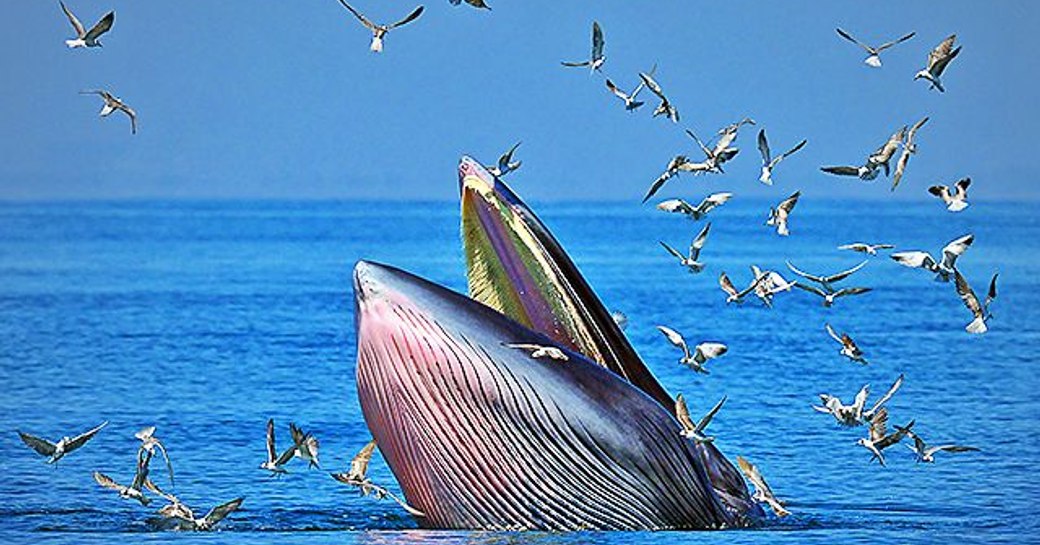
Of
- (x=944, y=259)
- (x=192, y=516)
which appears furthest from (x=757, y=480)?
(x=192, y=516)

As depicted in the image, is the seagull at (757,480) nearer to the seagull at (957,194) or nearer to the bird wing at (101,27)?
the seagull at (957,194)

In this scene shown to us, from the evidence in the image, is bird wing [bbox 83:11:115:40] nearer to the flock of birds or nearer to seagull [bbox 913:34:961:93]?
the flock of birds

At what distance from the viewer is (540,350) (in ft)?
32.6

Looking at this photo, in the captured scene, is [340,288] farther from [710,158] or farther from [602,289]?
[710,158]

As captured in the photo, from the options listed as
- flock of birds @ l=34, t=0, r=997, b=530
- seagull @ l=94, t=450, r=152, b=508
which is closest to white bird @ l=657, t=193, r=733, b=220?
flock of birds @ l=34, t=0, r=997, b=530

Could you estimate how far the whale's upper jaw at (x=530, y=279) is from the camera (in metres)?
10.7

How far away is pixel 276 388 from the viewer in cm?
1731

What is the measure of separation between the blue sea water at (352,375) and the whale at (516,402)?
0.16m

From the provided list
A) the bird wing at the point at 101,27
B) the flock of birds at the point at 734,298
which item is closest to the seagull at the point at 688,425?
the flock of birds at the point at 734,298

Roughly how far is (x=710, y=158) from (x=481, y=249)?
1890 millimetres

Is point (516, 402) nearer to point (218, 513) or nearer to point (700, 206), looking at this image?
point (218, 513)

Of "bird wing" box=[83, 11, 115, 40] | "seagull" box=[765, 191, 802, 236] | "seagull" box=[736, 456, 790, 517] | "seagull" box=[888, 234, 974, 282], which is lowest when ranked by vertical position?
"seagull" box=[736, 456, 790, 517]

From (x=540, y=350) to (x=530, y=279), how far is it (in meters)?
0.88

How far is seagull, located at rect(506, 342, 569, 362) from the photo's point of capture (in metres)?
9.92
